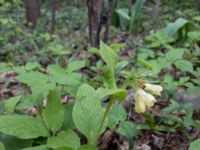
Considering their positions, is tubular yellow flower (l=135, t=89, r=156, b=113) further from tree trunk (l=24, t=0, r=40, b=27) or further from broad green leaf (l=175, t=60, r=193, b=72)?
tree trunk (l=24, t=0, r=40, b=27)

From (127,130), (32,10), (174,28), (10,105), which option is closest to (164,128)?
(127,130)

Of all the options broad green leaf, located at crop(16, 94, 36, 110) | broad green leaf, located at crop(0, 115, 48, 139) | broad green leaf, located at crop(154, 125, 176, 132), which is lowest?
broad green leaf, located at crop(154, 125, 176, 132)

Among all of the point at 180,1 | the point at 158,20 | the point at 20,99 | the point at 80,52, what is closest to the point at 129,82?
the point at 20,99

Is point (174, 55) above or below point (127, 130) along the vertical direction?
above

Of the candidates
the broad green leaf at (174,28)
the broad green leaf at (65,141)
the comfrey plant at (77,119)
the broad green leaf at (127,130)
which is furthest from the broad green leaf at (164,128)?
the broad green leaf at (174,28)

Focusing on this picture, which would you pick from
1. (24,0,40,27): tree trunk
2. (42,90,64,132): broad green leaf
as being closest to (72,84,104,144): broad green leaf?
(42,90,64,132): broad green leaf

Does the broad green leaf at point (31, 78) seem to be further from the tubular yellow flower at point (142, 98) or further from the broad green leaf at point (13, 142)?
the tubular yellow flower at point (142, 98)

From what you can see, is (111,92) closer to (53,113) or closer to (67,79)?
→ (53,113)
